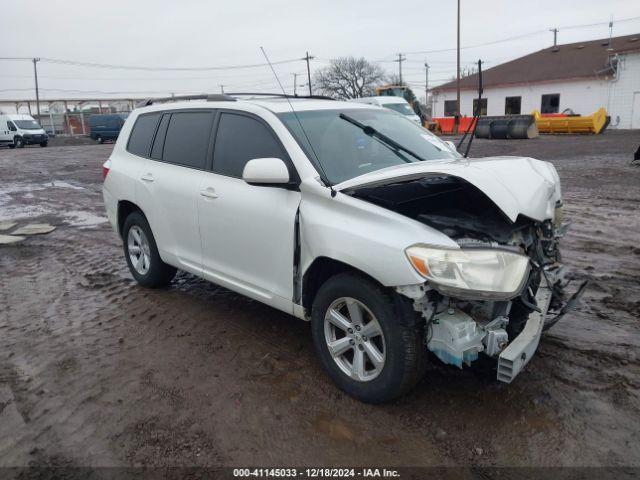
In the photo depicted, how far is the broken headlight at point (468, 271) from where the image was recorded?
2846 millimetres

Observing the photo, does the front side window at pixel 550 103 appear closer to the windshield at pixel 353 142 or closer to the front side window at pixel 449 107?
the front side window at pixel 449 107

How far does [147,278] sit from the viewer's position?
5516mm

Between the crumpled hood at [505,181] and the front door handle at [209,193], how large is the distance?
47.8 inches

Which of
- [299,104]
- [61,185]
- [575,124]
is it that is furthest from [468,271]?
[575,124]

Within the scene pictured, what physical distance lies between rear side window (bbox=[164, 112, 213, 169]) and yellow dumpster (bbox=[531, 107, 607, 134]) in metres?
28.4

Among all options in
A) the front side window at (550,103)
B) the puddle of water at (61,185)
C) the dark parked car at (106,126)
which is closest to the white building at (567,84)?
the front side window at (550,103)

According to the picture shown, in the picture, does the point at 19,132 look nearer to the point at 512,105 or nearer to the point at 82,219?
the point at 82,219

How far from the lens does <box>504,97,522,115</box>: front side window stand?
42.4m

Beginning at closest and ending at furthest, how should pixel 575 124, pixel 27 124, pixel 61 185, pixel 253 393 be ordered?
1. pixel 253 393
2. pixel 61 185
3. pixel 575 124
4. pixel 27 124

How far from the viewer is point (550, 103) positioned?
40312 mm

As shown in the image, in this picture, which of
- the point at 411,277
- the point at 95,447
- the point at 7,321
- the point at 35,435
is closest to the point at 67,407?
the point at 35,435

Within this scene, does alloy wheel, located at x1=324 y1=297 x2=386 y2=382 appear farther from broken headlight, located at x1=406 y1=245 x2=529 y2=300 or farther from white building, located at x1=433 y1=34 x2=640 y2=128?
white building, located at x1=433 y1=34 x2=640 y2=128

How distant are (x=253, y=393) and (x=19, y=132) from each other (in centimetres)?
4055

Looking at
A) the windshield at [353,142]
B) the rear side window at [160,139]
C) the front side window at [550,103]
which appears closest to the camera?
the windshield at [353,142]
